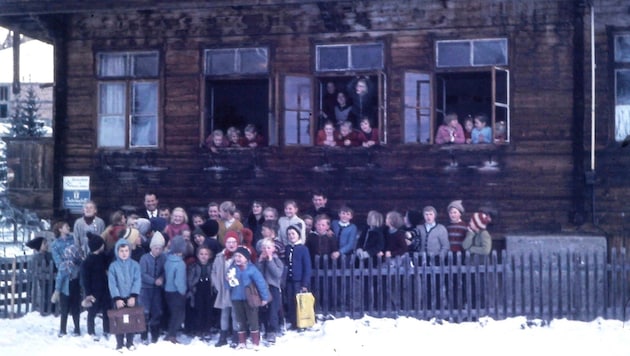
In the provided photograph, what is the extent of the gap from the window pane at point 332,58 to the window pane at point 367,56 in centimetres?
15

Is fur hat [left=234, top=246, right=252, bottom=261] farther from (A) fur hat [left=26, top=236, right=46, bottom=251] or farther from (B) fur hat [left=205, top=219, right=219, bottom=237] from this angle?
(A) fur hat [left=26, top=236, right=46, bottom=251]

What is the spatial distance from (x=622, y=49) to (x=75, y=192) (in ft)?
33.9

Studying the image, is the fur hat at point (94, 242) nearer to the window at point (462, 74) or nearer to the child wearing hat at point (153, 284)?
the child wearing hat at point (153, 284)

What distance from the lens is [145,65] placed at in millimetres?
15938

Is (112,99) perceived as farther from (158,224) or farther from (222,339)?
(222,339)

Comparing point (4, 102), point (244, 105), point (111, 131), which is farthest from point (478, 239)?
point (4, 102)

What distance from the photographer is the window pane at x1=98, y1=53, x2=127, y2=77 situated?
16000 mm

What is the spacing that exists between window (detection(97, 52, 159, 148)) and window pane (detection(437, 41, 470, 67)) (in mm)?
5331

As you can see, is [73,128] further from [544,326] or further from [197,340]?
[544,326]

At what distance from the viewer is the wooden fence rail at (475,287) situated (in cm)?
1258

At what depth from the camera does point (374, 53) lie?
593 inches

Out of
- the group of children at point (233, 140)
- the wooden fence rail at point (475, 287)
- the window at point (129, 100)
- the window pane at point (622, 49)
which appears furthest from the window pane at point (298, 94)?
the window pane at point (622, 49)

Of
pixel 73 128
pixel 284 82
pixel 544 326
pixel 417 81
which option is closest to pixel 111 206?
pixel 73 128

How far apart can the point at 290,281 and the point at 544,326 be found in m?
3.82
